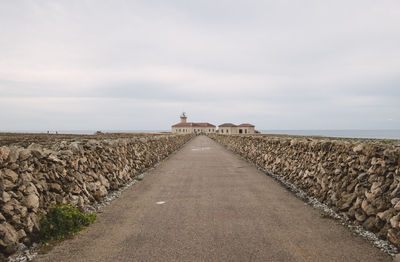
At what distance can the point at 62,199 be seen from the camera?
555 cm

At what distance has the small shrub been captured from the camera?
4.75 metres

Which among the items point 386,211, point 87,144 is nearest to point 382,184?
point 386,211

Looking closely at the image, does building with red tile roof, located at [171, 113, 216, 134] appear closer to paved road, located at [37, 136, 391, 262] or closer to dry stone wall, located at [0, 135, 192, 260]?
dry stone wall, located at [0, 135, 192, 260]

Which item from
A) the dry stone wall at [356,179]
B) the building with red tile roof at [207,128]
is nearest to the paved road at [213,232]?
the dry stone wall at [356,179]

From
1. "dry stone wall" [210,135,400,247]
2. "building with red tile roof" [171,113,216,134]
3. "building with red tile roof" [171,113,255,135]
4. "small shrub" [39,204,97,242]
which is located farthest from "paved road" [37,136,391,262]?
"building with red tile roof" [171,113,216,134]

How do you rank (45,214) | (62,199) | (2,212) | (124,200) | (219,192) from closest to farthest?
(2,212) < (45,214) < (62,199) < (124,200) < (219,192)

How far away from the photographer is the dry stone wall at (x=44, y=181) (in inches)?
165

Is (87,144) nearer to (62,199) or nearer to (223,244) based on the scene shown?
(62,199)

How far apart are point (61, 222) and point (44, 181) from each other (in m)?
0.87

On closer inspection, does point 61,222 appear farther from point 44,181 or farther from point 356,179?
point 356,179

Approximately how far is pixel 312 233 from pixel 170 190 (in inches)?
182

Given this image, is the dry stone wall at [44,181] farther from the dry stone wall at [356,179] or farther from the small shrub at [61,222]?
the dry stone wall at [356,179]

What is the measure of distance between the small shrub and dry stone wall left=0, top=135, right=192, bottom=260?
0.46ft

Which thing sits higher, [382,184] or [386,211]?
[382,184]
